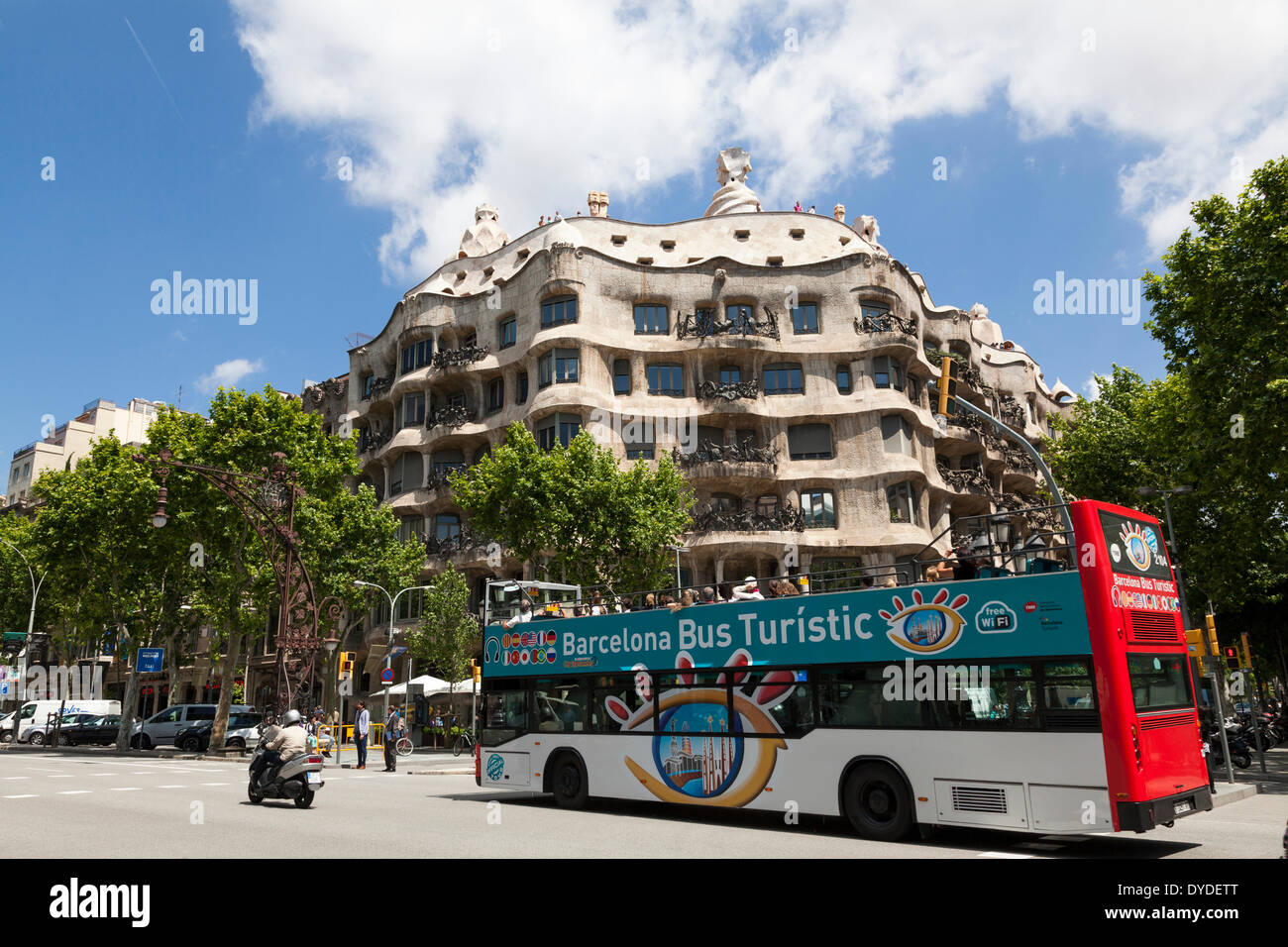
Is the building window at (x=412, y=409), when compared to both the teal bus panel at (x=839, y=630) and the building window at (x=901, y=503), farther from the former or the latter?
the teal bus panel at (x=839, y=630)

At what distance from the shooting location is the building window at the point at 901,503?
40.0 metres

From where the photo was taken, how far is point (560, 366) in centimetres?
4175

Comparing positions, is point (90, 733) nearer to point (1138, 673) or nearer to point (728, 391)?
point (728, 391)

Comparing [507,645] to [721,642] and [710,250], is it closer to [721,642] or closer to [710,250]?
[721,642]

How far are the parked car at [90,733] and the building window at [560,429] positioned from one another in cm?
2239

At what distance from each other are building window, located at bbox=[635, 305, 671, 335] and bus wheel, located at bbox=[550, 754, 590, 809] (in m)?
30.6

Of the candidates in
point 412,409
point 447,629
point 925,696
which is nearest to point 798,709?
point 925,696

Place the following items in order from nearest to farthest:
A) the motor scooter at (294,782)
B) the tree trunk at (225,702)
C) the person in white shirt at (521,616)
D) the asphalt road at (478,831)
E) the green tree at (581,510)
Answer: the asphalt road at (478,831), the motor scooter at (294,782), the person in white shirt at (521,616), the tree trunk at (225,702), the green tree at (581,510)

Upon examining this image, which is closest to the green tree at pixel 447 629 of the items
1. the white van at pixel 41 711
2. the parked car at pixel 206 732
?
the parked car at pixel 206 732

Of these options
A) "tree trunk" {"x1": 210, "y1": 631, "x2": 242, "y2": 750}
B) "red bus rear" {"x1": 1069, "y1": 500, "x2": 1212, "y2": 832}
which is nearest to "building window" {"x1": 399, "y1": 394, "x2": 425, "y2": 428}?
"tree trunk" {"x1": 210, "y1": 631, "x2": 242, "y2": 750}

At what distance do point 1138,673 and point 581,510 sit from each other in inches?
910

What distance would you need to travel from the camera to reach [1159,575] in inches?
420

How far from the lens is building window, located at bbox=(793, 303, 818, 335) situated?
43031 millimetres

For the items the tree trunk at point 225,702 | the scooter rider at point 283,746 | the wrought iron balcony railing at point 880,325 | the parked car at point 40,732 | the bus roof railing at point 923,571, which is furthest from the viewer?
the parked car at point 40,732
